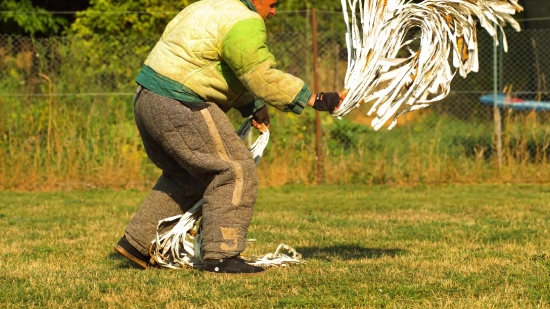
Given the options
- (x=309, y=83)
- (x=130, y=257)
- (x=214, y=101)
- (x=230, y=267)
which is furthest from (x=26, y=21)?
(x=230, y=267)

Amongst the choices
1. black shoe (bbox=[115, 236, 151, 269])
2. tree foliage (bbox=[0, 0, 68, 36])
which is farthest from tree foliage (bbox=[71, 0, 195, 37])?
black shoe (bbox=[115, 236, 151, 269])

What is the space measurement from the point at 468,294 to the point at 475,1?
78.8 inches

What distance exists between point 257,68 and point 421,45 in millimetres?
1199

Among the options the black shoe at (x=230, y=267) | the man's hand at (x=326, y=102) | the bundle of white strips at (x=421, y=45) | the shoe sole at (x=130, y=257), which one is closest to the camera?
the man's hand at (x=326, y=102)

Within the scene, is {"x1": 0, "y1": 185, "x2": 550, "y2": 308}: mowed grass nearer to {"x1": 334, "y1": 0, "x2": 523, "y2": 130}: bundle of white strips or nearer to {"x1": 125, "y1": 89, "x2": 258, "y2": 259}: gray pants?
{"x1": 125, "y1": 89, "x2": 258, "y2": 259}: gray pants

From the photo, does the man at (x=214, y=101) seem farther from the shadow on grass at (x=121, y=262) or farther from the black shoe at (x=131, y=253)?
the shadow on grass at (x=121, y=262)

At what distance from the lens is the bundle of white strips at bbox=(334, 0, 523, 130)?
6098mm

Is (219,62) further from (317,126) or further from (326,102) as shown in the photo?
(317,126)

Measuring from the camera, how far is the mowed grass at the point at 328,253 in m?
5.22

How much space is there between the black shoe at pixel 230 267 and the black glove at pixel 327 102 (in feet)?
3.67

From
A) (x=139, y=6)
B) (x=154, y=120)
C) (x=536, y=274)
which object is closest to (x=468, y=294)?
(x=536, y=274)

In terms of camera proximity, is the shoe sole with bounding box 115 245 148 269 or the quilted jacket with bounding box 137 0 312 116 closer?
the quilted jacket with bounding box 137 0 312 116

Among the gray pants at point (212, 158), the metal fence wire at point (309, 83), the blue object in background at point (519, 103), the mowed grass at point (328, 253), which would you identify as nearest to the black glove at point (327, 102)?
the gray pants at point (212, 158)

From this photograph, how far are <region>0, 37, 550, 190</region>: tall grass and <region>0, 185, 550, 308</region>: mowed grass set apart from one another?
2.02 ft
